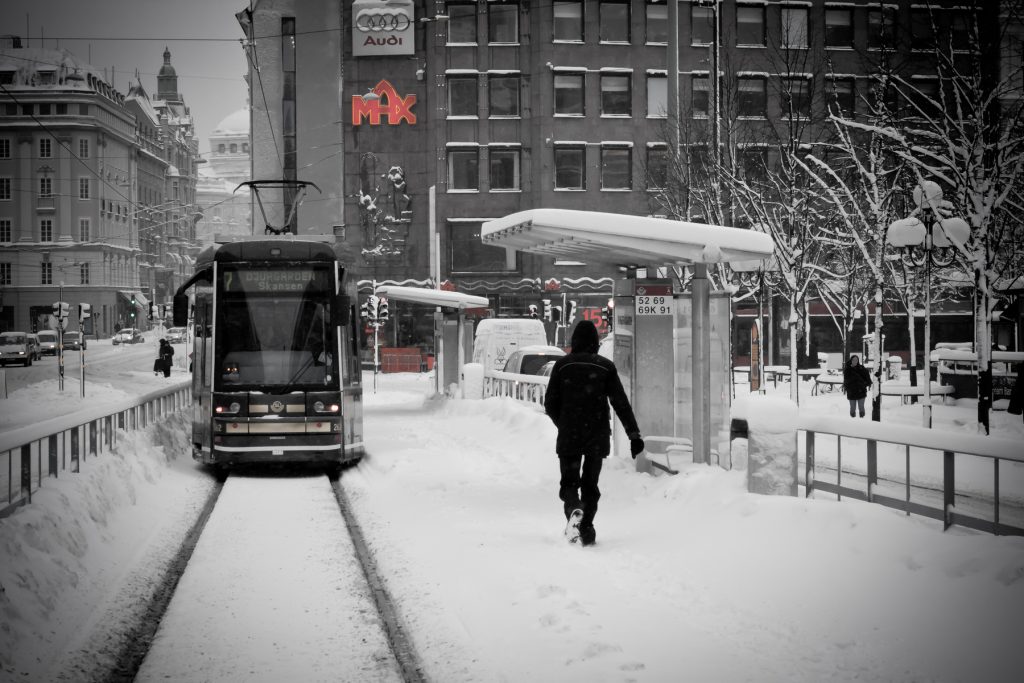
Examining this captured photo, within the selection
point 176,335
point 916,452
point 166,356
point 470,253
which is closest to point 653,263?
point 916,452

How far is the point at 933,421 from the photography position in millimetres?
23828

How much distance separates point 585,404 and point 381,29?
52.4 metres

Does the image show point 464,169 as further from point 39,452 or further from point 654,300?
point 39,452

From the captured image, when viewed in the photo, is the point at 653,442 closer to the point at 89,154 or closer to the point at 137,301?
the point at 89,154

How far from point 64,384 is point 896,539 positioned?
38.4 meters

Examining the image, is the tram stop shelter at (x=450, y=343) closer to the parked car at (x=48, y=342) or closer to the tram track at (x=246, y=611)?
the tram track at (x=246, y=611)

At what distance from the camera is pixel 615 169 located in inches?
2309

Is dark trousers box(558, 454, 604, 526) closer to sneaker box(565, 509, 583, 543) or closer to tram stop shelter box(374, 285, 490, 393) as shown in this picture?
sneaker box(565, 509, 583, 543)

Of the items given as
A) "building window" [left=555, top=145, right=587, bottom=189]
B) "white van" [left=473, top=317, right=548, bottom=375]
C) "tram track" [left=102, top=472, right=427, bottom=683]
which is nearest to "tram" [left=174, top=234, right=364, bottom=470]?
"tram track" [left=102, top=472, right=427, bottom=683]

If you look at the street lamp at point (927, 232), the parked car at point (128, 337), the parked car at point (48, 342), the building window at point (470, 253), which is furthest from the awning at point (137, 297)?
the street lamp at point (927, 232)

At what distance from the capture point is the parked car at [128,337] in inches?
3265

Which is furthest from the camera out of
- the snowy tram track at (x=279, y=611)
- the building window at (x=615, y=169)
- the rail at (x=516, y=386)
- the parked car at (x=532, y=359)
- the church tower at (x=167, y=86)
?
the church tower at (x=167, y=86)

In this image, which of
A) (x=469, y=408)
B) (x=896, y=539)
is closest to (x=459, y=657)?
(x=896, y=539)

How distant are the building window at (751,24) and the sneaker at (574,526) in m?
54.2
